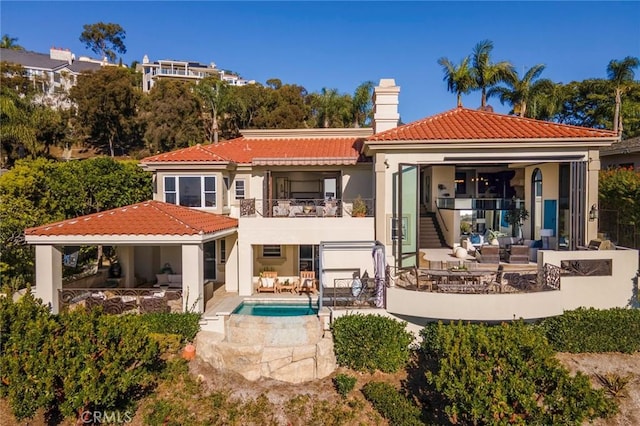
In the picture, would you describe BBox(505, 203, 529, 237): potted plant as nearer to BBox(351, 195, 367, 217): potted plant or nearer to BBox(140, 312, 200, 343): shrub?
BBox(351, 195, 367, 217): potted plant

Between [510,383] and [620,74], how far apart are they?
45524 mm

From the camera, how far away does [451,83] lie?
122 feet

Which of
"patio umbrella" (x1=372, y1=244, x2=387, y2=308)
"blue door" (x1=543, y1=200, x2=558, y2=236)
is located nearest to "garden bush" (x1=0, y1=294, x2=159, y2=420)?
"patio umbrella" (x1=372, y1=244, x2=387, y2=308)

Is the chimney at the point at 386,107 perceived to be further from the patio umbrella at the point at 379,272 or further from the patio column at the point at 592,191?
the patio column at the point at 592,191

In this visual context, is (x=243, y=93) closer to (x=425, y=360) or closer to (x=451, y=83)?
(x=451, y=83)

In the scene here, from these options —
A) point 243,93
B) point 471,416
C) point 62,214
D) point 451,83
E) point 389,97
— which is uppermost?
point 243,93

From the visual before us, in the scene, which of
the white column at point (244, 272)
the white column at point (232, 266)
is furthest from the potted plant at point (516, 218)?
the white column at point (232, 266)

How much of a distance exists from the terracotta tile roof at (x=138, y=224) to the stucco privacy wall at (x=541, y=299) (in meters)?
9.39

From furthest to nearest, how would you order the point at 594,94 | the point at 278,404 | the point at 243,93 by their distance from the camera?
1. the point at 243,93
2. the point at 594,94
3. the point at 278,404

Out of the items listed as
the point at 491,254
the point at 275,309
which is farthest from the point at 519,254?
the point at 275,309

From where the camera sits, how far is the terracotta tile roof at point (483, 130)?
1814 centimetres

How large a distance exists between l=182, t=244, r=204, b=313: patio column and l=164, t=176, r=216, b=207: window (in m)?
5.90

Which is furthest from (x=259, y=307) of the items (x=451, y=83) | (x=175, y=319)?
(x=451, y=83)

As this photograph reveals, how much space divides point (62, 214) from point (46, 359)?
56.8 feet
